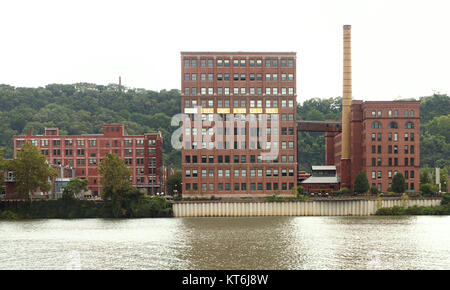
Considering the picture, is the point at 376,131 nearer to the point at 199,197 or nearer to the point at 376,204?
the point at 376,204

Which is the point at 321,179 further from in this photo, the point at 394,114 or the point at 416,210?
the point at 416,210

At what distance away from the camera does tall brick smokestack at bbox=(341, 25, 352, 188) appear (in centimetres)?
16400

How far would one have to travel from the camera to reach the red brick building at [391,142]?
15662 cm

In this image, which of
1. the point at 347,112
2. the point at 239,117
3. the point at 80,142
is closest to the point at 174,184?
the point at 239,117

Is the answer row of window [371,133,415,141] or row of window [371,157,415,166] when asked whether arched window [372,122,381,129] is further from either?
row of window [371,157,415,166]

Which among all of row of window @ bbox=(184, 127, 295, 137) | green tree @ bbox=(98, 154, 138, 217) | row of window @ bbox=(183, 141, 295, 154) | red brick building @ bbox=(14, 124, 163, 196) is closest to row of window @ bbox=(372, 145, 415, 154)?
row of window @ bbox=(183, 141, 295, 154)

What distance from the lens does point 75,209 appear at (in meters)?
135

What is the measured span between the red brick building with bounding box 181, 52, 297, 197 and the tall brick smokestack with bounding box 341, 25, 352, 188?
59.9 feet

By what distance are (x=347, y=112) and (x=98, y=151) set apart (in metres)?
70.0

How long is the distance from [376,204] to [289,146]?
2533 cm

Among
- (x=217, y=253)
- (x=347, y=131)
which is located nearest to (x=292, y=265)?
(x=217, y=253)

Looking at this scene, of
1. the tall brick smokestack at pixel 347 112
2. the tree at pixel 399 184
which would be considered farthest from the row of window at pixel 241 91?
the tree at pixel 399 184

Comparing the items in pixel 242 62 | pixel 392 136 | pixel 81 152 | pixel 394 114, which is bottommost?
pixel 81 152
